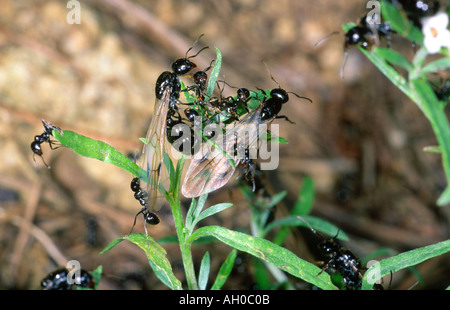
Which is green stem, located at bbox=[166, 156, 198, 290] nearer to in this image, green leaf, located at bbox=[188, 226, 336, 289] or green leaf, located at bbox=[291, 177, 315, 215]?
green leaf, located at bbox=[188, 226, 336, 289]

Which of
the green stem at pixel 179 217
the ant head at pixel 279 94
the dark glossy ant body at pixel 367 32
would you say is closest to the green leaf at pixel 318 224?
the ant head at pixel 279 94

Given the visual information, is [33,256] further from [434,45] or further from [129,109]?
[434,45]

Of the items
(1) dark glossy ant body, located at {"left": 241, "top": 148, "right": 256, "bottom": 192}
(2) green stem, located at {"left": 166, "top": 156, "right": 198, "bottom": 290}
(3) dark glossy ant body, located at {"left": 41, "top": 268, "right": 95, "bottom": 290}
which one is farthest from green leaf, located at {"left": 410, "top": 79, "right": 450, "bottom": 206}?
(3) dark glossy ant body, located at {"left": 41, "top": 268, "right": 95, "bottom": 290}

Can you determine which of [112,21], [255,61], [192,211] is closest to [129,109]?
[112,21]

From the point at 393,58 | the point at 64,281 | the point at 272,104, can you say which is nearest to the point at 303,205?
the point at 272,104

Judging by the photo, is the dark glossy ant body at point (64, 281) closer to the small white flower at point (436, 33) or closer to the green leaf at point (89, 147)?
the green leaf at point (89, 147)
